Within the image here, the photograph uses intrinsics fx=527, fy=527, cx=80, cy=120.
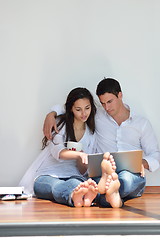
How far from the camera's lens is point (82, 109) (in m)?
3.90

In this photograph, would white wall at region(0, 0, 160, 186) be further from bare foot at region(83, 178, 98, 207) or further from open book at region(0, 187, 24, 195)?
bare foot at region(83, 178, 98, 207)

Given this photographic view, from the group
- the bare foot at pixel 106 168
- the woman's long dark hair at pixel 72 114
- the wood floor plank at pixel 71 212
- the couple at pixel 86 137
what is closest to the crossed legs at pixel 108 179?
the bare foot at pixel 106 168

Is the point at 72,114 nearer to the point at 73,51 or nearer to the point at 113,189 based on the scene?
the point at 73,51

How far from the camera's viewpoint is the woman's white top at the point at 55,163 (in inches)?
155

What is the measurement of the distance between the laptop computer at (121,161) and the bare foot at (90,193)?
7.8 inches

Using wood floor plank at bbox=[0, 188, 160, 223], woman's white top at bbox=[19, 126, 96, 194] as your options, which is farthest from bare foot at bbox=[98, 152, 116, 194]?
woman's white top at bbox=[19, 126, 96, 194]

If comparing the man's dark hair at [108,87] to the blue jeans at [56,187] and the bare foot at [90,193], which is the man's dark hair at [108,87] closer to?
the blue jeans at [56,187]

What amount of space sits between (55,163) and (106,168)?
1.00 metres

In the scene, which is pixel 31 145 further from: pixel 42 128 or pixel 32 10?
pixel 32 10

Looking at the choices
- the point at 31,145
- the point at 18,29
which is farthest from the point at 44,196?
the point at 18,29

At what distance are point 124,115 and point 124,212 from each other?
51.6 inches

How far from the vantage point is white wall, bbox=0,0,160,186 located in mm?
4508

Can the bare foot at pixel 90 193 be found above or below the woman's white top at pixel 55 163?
below

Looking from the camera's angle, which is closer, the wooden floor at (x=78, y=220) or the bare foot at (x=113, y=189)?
the wooden floor at (x=78, y=220)
